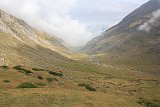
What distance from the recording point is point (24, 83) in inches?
2117

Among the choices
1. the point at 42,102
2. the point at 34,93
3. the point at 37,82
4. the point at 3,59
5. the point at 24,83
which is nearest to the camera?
the point at 42,102

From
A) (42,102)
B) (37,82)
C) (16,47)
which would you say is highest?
(16,47)

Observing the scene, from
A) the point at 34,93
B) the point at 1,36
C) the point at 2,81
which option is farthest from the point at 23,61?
the point at 34,93

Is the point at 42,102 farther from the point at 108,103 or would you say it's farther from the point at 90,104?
the point at 108,103

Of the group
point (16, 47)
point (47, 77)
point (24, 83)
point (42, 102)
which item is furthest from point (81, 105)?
point (16, 47)

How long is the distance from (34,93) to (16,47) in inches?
4856

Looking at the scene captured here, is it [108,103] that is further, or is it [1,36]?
[1,36]

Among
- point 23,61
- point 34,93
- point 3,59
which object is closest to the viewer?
point 34,93

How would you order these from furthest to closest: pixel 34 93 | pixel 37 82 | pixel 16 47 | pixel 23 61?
pixel 16 47, pixel 23 61, pixel 37 82, pixel 34 93

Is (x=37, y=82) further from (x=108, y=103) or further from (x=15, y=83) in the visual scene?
(x=108, y=103)

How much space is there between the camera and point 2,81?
53.9 metres

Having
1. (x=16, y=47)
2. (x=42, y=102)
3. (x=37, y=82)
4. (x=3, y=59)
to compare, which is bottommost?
(x=42, y=102)

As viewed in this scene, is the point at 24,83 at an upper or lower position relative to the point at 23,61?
lower

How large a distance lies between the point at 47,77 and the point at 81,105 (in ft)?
81.0
